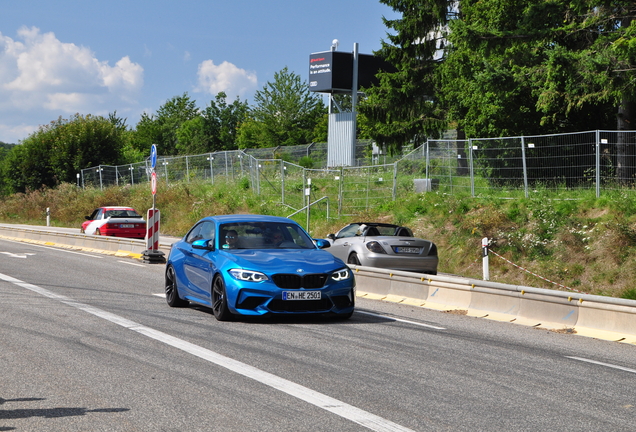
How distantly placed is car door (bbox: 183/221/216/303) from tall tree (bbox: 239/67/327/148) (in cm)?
8142

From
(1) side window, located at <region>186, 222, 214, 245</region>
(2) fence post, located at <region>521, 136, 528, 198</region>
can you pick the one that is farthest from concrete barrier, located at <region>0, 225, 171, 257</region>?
(1) side window, located at <region>186, 222, 214, 245</region>

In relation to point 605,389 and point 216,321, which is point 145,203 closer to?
point 216,321

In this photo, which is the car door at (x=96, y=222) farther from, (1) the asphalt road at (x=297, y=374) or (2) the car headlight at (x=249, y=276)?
(2) the car headlight at (x=249, y=276)

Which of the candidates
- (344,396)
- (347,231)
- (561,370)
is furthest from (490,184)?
(344,396)

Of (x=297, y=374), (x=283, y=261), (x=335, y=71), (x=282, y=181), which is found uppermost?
(x=335, y=71)

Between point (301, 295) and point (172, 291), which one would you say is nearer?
point (301, 295)

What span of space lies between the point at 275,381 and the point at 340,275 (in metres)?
3.76

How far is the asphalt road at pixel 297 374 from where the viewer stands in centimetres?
530

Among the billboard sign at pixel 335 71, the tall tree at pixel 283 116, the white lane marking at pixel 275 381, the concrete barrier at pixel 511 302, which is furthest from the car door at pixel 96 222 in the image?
the tall tree at pixel 283 116

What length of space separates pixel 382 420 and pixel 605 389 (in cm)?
230

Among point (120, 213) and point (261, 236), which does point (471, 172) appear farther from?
point (261, 236)

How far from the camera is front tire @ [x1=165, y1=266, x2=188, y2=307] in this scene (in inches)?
458

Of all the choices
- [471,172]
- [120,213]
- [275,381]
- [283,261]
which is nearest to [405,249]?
[283,261]

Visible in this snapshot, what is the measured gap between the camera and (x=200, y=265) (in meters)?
10.8
